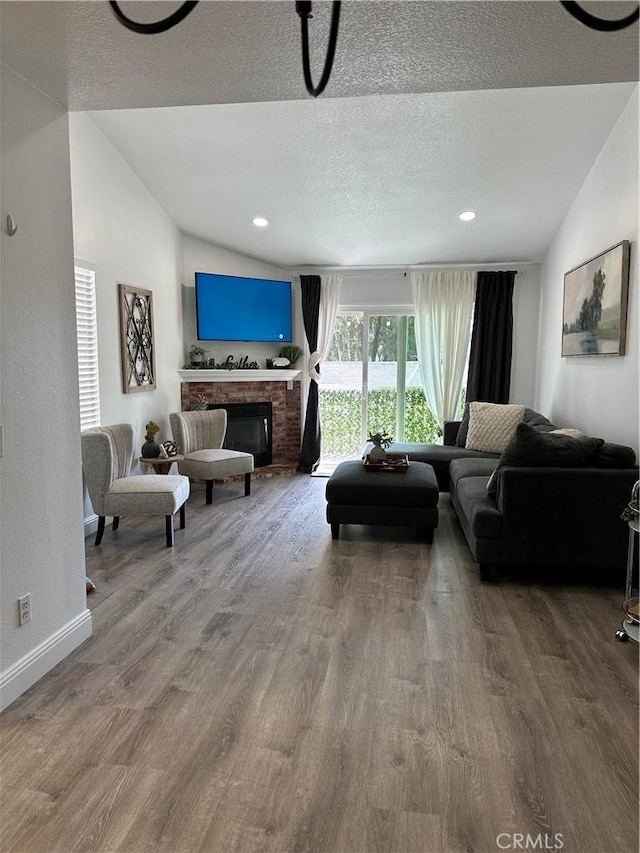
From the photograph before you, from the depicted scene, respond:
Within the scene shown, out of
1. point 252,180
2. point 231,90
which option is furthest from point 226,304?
point 231,90

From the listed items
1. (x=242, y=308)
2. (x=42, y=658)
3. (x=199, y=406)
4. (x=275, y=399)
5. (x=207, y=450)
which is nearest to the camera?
(x=42, y=658)

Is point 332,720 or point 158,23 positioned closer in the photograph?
point 158,23

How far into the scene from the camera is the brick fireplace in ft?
20.4

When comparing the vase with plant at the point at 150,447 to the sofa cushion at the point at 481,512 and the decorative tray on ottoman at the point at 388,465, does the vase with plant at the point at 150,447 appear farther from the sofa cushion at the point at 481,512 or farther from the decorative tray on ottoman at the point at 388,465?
the sofa cushion at the point at 481,512

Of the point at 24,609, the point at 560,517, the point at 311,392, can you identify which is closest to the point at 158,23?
the point at 24,609

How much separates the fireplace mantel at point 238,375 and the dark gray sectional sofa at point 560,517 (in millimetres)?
3646

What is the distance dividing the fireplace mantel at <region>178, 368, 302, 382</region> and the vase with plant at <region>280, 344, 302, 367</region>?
6.2 inches

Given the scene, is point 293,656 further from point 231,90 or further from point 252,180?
point 252,180

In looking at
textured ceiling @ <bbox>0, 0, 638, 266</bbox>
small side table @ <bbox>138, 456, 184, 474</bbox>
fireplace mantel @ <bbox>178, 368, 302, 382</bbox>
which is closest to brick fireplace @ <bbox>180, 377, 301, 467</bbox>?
fireplace mantel @ <bbox>178, 368, 302, 382</bbox>

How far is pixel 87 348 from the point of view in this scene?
4293mm

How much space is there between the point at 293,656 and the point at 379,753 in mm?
704

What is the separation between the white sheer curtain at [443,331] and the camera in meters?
6.49

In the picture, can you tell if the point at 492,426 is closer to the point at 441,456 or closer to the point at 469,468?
the point at 441,456

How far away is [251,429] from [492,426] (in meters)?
2.74
